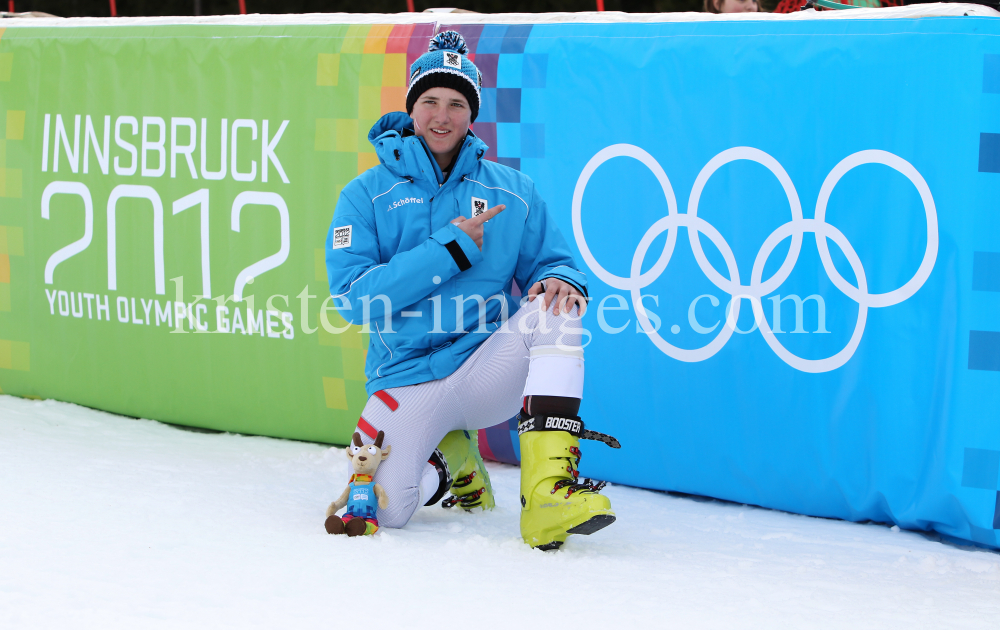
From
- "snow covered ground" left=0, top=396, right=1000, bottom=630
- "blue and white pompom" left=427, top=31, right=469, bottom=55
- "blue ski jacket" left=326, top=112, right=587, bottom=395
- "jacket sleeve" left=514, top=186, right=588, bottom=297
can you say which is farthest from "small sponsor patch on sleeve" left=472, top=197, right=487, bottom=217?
"snow covered ground" left=0, top=396, right=1000, bottom=630

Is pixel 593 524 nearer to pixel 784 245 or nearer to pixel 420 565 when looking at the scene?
pixel 420 565

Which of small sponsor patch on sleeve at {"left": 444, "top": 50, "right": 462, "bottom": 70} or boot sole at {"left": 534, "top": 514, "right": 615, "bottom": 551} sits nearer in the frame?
boot sole at {"left": 534, "top": 514, "right": 615, "bottom": 551}

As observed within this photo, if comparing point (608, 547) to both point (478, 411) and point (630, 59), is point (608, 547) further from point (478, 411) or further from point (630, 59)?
point (630, 59)

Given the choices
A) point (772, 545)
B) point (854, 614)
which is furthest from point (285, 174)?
point (854, 614)

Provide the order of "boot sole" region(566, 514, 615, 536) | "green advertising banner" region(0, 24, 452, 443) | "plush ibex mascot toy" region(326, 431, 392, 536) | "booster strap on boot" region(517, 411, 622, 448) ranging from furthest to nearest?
"green advertising banner" region(0, 24, 452, 443), "plush ibex mascot toy" region(326, 431, 392, 536), "booster strap on boot" region(517, 411, 622, 448), "boot sole" region(566, 514, 615, 536)

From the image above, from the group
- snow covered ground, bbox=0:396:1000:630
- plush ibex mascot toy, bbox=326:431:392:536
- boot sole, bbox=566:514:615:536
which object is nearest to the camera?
snow covered ground, bbox=0:396:1000:630

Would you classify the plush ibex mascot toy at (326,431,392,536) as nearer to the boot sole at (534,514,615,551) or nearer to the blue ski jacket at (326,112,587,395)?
the blue ski jacket at (326,112,587,395)

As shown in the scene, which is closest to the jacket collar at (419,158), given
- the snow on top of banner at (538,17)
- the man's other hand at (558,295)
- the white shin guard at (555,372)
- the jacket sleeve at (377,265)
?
the jacket sleeve at (377,265)

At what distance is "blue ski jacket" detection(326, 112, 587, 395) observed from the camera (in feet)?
A: 6.89

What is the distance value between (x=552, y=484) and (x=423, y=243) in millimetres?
566

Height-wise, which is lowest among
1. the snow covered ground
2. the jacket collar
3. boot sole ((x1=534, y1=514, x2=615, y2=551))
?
the snow covered ground

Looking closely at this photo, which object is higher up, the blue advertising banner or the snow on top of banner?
the snow on top of banner

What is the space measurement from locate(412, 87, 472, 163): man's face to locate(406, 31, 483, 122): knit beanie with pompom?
0.06ft

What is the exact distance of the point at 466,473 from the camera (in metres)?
2.34
